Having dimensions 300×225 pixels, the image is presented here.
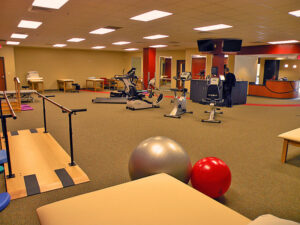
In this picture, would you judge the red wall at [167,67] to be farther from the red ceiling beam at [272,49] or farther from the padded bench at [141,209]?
the padded bench at [141,209]

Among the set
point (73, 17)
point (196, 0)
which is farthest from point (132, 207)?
point (73, 17)

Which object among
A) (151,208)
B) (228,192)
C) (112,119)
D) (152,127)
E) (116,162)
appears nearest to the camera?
(151,208)

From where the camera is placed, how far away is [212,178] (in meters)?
2.67

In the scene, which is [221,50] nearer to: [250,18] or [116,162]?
[250,18]

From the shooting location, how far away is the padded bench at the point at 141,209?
160cm

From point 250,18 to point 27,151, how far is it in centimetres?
600

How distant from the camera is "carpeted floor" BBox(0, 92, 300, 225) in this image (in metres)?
2.74

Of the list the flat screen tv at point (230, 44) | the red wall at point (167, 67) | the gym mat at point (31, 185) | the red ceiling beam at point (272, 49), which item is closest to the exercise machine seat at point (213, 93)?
the flat screen tv at point (230, 44)

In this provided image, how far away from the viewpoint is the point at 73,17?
6.36 metres

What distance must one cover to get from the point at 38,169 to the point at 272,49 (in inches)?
501

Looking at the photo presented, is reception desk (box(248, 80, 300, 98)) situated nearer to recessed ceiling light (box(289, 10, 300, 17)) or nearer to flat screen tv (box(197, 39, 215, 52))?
flat screen tv (box(197, 39, 215, 52))

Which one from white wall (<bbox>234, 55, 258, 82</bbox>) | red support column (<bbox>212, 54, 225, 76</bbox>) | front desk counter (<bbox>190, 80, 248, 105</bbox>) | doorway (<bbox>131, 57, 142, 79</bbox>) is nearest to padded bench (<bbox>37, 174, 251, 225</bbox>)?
front desk counter (<bbox>190, 80, 248, 105</bbox>)

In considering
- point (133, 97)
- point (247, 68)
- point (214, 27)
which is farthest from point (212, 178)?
point (247, 68)

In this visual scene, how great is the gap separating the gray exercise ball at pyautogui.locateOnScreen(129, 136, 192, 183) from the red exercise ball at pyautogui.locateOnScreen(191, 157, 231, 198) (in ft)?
0.47
